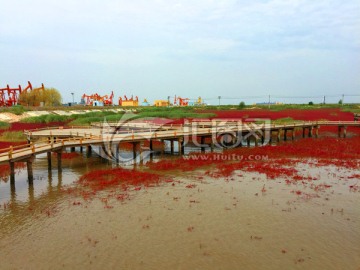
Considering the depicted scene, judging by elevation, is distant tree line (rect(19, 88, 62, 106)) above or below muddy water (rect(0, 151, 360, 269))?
above

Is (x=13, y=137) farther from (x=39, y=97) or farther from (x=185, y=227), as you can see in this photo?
(x=39, y=97)

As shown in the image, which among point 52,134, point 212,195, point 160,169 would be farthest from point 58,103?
point 212,195

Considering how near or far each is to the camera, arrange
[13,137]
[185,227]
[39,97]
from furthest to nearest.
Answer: [39,97]
[13,137]
[185,227]

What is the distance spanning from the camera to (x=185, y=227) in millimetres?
13414

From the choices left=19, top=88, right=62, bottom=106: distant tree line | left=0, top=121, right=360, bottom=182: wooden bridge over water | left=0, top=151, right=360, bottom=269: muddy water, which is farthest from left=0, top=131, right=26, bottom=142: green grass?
left=19, top=88, right=62, bottom=106: distant tree line

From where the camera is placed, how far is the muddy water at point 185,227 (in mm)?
10727

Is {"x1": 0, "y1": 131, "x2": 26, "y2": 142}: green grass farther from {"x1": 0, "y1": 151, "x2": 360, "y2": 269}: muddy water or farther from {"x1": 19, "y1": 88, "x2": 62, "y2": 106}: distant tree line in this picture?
{"x1": 19, "y1": 88, "x2": 62, "y2": 106}: distant tree line

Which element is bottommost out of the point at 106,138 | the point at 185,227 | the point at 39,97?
the point at 185,227

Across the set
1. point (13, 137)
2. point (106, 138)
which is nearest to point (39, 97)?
point (13, 137)

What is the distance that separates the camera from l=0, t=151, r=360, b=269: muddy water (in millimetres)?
10727

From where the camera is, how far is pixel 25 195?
18.2 metres

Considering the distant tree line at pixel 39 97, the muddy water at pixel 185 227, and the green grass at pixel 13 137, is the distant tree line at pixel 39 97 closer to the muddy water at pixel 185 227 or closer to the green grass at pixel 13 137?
the green grass at pixel 13 137

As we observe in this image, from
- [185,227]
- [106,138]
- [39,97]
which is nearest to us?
[185,227]

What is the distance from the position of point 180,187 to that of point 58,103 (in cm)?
10546
